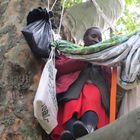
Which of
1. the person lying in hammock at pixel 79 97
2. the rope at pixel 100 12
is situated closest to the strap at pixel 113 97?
the person lying in hammock at pixel 79 97

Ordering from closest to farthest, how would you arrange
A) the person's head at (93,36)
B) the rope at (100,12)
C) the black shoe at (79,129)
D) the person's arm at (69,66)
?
the black shoe at (79,129)
the person's arm at (69,66)
the person's head at (93,36)
the rope at (100,12)

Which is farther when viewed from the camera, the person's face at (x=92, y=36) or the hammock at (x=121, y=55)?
the person's face at (x=92, y=36)

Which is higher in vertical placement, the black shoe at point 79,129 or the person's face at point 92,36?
the person's face at point 92,36

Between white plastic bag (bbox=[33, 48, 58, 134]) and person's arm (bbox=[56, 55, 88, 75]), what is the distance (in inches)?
9.0

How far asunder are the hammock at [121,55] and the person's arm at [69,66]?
0.07m

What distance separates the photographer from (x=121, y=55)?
3061 mm

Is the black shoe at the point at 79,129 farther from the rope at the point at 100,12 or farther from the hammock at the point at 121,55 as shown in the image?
the rope at the point at 100,12

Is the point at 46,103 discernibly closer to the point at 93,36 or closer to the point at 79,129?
the point at 79,129

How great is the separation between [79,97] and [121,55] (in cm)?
41

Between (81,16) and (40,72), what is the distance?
1472mm

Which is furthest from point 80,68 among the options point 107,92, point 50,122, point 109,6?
point 109,6

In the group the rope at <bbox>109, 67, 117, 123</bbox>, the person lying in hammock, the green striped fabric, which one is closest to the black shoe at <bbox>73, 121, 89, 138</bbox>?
the person lying in hammock

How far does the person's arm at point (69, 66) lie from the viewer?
3.35 m

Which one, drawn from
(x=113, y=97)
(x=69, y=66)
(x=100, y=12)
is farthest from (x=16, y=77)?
(x=100, y=12)
